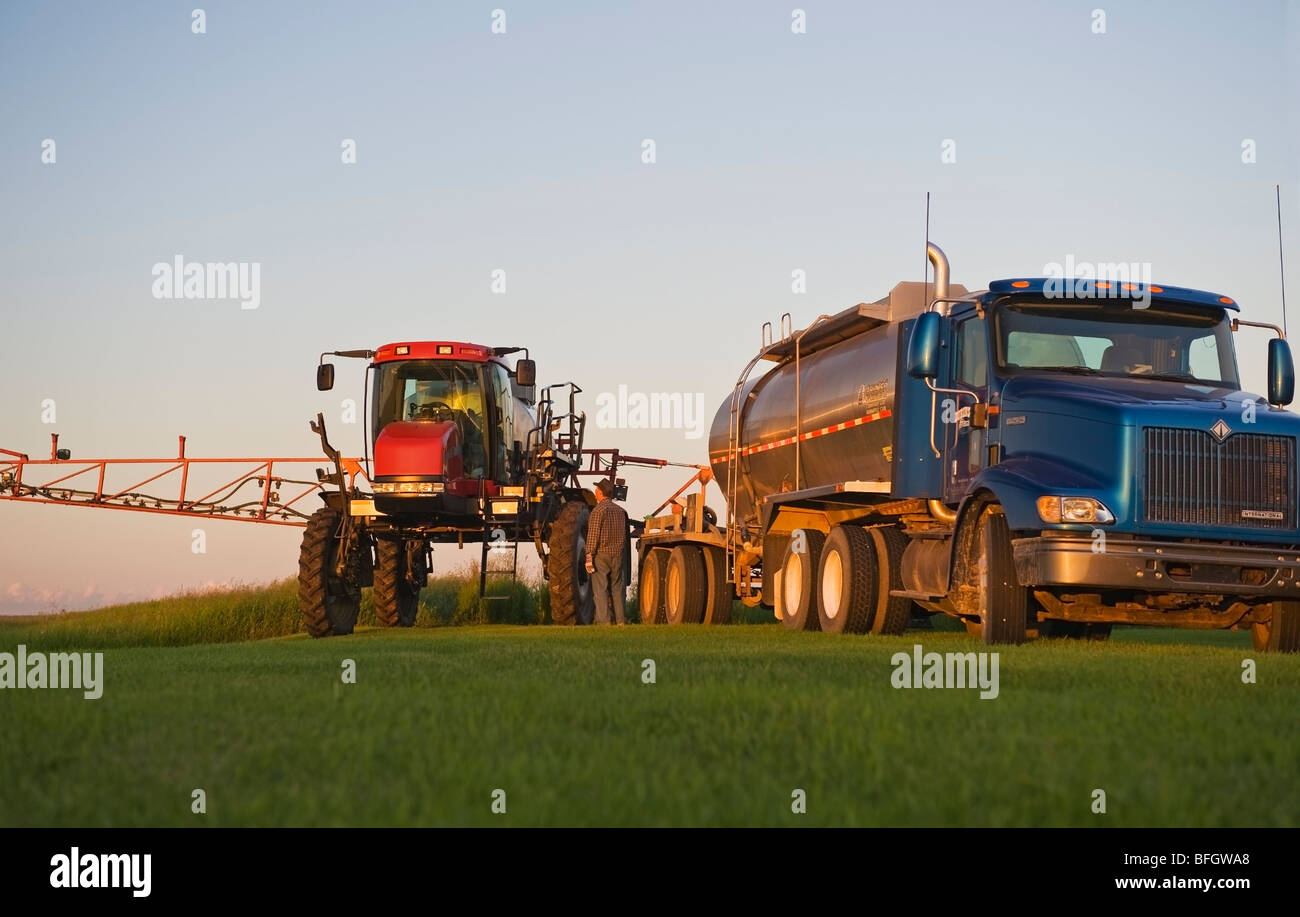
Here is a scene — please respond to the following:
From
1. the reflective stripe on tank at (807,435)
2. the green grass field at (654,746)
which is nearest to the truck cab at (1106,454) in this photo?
the reflective stripe on tank at (807,435)

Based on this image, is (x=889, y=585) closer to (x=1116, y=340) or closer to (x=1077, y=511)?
(x=1116, y=340)

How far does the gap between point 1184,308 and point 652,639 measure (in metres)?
6.12

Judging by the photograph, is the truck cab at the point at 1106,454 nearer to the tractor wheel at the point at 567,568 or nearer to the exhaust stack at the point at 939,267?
the exhaust stack at the point at 939,267

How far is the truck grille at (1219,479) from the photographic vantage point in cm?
1298

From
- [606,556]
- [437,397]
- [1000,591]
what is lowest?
[1000,591]

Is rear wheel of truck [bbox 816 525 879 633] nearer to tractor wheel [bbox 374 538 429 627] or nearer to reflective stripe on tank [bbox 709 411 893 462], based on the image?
reflective stripe on tank [bbox 709 411 893 462]

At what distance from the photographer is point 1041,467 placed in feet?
44.4

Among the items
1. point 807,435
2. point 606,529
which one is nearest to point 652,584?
point 606,529

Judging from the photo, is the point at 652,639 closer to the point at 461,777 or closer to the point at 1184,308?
the point at 1184,308

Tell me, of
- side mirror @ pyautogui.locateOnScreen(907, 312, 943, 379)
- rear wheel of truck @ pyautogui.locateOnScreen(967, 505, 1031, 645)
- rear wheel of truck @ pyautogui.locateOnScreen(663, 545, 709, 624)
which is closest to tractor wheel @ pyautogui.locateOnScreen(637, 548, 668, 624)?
rear wheel of truck @ pyautogui.locateOnScreen(663, 545, 709, 624)

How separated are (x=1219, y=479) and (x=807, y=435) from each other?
21.8 ft

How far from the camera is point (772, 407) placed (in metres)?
20.9

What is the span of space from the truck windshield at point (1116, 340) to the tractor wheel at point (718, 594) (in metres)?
9.32

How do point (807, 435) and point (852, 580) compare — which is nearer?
point (852, 580)
